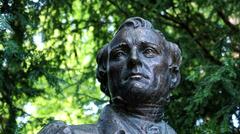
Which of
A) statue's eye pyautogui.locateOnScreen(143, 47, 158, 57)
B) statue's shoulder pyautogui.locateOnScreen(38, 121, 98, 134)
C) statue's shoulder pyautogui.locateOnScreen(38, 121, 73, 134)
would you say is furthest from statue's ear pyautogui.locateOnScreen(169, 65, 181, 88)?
statue's shoulder pyautogui.locateOnScreen(38, 121, 73, 134)

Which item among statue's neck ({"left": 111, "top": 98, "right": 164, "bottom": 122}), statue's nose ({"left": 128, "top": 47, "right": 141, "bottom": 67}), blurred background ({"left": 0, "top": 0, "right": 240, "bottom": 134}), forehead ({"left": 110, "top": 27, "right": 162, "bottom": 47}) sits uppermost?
blurred background ({"left": 0, "top": 0, "right": 240, "bottom": 134})

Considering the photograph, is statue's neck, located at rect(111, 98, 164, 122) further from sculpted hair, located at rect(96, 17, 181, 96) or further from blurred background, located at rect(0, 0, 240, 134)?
blurred background, located at rect(0, 0, 240, 134)

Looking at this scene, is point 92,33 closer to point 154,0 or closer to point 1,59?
point 154,0

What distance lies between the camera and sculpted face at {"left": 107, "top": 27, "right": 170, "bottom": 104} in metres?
4.55

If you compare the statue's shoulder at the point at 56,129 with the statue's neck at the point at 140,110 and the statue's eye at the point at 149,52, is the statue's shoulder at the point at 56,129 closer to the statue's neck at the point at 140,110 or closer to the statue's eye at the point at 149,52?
the statue's neck at the point at 140,110

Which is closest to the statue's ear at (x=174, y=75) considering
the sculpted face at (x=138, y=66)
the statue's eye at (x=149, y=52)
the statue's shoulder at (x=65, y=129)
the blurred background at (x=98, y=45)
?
the sculpted face at (x=138, y=66)

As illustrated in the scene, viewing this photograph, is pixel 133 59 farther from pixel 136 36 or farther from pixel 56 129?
pixel 56 129

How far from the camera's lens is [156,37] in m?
4.77

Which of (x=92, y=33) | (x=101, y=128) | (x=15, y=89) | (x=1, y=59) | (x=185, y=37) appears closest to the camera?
(x=101, y=128)

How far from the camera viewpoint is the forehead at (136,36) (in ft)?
15.4

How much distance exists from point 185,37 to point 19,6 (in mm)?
2191

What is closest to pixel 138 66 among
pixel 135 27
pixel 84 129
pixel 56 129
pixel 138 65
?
pixel 138 65

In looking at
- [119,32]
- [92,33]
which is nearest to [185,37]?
[92,33]

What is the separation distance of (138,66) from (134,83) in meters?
0.12
